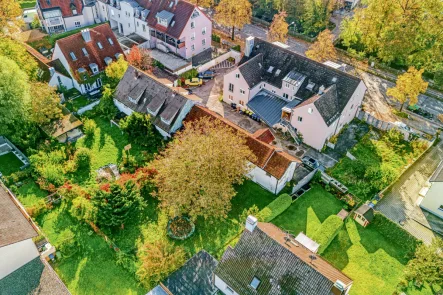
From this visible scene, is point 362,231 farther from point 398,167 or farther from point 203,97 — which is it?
point 203,97

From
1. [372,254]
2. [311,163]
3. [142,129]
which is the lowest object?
[372,254]

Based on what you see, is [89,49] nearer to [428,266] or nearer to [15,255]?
[15,255]

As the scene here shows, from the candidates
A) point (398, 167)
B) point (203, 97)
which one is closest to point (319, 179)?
point (398, 167)

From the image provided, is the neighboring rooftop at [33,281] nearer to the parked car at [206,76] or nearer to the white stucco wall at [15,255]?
the white stucco wall at [15,255]

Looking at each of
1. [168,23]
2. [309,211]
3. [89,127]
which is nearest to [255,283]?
[309,211]

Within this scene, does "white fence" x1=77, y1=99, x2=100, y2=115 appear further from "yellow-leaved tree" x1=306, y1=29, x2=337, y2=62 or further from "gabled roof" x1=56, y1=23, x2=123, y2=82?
"yellow-leaved tree" x1=306, y1=29, x2=337, y2=62

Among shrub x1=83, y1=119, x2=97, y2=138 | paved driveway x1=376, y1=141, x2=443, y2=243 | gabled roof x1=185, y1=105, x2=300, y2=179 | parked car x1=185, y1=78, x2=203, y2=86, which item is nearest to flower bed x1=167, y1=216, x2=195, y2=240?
gabled roof x1=185, y1=105, x2=300, y2=179
